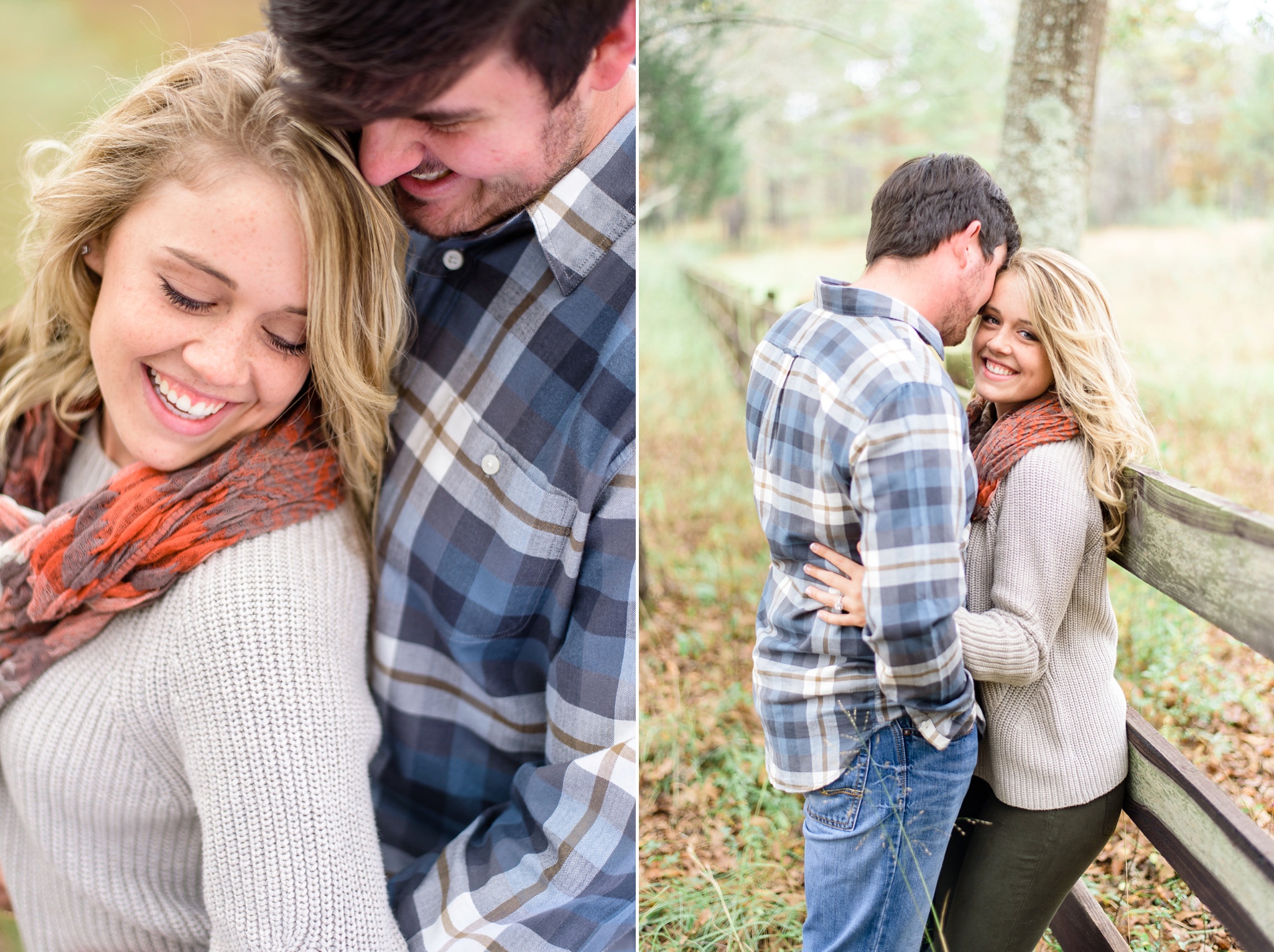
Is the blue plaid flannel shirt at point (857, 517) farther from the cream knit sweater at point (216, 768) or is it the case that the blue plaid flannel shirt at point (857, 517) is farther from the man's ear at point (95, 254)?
the man's ear at point (95, 254)

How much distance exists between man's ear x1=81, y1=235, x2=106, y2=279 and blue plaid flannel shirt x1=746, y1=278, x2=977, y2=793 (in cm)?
125

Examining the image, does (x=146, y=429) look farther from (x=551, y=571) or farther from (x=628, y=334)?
(x=628, y=334)

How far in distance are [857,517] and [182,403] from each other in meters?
1.20

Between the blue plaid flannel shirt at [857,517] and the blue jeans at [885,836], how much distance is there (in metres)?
0.03

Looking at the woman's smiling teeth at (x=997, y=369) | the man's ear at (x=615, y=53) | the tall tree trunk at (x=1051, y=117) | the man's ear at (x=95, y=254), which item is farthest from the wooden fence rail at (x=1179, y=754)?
the man's ear at (x=95, y=254)

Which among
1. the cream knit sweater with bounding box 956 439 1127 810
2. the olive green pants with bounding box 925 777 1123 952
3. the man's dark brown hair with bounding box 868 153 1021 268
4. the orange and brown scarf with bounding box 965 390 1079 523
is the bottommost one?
the olive green pants with bounding box 925 777 1123 952

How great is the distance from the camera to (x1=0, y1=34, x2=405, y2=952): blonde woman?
1438mm

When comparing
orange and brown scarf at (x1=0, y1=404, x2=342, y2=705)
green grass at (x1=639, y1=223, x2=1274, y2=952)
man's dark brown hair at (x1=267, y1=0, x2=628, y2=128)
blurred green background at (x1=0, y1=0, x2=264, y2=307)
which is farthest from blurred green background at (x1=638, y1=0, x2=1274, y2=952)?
blurred green background at (x1=0, y1=0, x2=264, y2=307)

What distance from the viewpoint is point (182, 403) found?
1.56m

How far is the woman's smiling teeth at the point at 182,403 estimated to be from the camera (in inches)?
61.2

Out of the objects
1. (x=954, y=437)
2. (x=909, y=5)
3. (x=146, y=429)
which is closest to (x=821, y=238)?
(x=909, y=5)

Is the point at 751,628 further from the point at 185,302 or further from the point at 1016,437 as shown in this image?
the point at 185,302

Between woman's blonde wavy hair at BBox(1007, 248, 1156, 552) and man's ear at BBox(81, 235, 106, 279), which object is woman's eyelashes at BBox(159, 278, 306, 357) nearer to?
man's ear at BBox(81, 235, 106, 279)

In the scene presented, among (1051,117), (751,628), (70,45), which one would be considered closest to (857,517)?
(1051,117)
